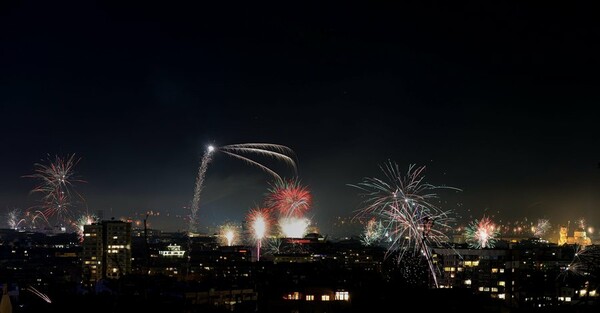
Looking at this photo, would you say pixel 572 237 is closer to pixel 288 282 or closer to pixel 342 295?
pixel 288 282

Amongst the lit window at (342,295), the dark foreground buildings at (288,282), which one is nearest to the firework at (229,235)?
the dark foreground buildings at (288,282)

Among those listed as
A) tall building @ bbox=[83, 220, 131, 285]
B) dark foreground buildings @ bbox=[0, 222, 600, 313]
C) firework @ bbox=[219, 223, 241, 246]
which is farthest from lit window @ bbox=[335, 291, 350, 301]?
firework @ bbox=[219, 223, 241, 246]

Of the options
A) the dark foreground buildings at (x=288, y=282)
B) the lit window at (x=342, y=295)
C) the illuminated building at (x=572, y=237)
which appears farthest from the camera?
the illuminated building at (x=572, y=237)

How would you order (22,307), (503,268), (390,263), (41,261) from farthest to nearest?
Answer: (41,261) < (390,263) < (503,268) < (22,307)

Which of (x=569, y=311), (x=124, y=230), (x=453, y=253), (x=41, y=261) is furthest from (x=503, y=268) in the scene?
(x=41, y=261)

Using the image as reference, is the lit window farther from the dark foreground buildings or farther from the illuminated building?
the illuminated building

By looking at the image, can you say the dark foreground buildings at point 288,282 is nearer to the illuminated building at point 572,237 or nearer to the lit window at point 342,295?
the lit window at point 342,295

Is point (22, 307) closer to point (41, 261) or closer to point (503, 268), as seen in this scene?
point (503, 268)

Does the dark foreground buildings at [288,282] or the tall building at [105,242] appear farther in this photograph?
the tall building at [105,242]

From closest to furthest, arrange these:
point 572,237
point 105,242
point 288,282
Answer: point 288,282, point 105,242, point 572,237

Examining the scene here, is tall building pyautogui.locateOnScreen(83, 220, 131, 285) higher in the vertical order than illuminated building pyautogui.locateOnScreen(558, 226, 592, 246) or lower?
lower

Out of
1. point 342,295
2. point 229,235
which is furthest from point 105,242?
point 229,235
